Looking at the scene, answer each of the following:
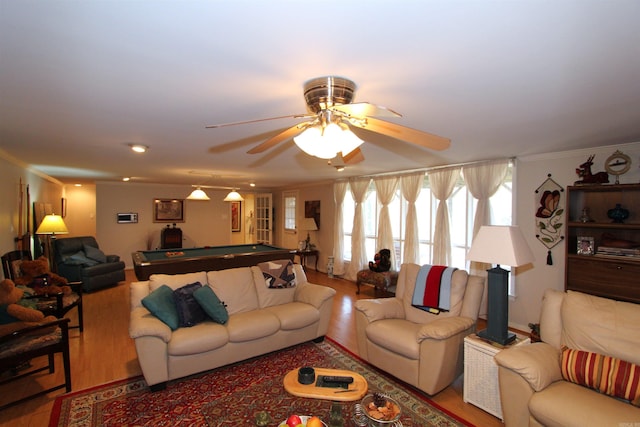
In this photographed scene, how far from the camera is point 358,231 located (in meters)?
A: 6.59

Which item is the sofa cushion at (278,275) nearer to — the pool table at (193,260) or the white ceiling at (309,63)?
the pool table at (193,260)

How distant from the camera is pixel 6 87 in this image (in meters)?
1.83

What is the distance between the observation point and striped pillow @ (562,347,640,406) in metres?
1.80

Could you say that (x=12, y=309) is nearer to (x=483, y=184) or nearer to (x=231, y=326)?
(x=231, y=326)

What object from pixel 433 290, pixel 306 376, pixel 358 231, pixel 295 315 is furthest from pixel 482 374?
pixel 358 231

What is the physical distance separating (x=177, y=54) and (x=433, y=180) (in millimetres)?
4427

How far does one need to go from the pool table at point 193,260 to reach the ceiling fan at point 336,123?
3.55m

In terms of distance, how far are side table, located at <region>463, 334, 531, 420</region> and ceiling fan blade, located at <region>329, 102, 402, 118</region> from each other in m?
2.02

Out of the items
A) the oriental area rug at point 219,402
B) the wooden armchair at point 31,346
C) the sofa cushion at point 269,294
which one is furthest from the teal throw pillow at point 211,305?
the wooden armchair at point 31,346

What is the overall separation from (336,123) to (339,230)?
218 inches

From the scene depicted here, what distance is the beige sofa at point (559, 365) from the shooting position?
1723 mm

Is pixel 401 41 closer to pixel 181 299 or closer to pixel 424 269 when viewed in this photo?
pixel 424 269

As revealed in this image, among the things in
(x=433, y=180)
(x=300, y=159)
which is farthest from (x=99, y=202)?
(x=433, y=180)

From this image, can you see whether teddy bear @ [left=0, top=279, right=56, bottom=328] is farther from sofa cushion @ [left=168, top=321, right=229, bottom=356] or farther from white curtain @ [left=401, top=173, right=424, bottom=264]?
white curtain @ [left=401, top=173, right=424, bottom=264]
